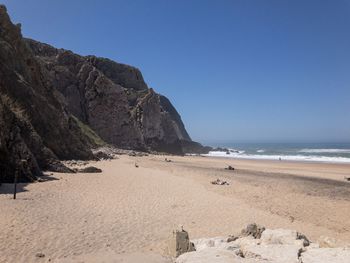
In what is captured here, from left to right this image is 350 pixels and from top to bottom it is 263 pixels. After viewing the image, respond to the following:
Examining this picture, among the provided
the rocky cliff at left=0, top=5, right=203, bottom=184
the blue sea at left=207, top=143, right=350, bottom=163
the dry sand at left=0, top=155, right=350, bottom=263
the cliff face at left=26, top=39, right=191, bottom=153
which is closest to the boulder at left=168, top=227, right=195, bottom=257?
the dry sand at left=0, top=155, right=350, bottom=263

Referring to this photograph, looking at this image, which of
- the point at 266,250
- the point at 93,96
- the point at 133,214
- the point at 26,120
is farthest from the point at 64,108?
the point at 266,250

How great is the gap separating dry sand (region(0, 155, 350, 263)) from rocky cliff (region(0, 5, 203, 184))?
2.28m

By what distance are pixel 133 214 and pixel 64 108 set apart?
1142 inches

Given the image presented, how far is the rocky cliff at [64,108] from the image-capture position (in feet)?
60.4

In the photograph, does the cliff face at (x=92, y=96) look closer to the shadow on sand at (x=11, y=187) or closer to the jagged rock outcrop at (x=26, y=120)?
the jagged rock outcrop at (x=26, y=120)

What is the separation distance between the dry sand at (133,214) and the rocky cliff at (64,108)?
2284 mm

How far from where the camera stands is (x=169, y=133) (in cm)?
7844

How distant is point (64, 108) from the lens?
39.2 metres

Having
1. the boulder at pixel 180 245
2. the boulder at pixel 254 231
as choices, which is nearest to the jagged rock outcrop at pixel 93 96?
the boulder at pixel 254 231

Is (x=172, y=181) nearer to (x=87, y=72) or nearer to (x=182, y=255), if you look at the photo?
(x=182, y=255)

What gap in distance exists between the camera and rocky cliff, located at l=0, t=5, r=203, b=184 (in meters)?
18.4

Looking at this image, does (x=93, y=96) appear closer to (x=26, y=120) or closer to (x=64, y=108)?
(x=64, y=108)

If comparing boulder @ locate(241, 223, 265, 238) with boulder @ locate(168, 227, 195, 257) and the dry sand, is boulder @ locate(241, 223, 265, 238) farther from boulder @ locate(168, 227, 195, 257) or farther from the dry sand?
boulder @ locate(168, 227, 195, 257)

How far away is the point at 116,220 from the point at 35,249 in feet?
11.8
